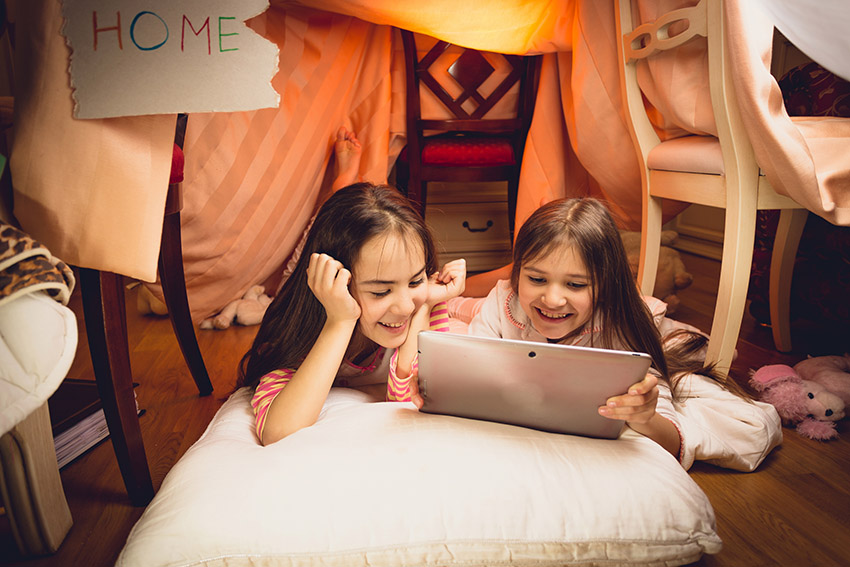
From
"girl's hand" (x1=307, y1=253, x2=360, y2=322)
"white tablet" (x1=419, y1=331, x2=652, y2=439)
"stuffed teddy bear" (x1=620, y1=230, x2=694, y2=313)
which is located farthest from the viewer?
"stuffed teddy bear" (x1=620, y1=230, x2=694, y2=313)

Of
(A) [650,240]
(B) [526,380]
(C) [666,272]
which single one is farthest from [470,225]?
(B) [526,380]

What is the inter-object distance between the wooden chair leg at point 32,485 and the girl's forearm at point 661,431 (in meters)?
0.83

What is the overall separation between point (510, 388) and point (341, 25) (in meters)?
1.51

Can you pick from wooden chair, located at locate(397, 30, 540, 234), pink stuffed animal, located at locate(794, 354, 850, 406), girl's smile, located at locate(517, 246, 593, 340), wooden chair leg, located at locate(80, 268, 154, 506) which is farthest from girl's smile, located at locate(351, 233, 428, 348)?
wooden chair, located at locate(397, 30, 540, 234)

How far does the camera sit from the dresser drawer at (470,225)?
8.05 ft

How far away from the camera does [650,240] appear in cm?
150

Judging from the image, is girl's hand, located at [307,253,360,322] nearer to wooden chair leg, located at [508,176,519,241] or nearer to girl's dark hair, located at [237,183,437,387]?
girl's dark hair, located at [237,183,437,387]

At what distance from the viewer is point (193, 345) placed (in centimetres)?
126

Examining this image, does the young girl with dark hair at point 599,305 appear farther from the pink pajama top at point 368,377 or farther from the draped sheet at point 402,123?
the draped sheet at point 402,123

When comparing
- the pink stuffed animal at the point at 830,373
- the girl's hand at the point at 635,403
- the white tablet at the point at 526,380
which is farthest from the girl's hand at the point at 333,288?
the pink stuffed animal at the point at 830,373

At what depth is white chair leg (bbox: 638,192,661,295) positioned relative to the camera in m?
1.50

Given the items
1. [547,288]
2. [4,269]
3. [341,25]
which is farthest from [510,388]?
[341,25]

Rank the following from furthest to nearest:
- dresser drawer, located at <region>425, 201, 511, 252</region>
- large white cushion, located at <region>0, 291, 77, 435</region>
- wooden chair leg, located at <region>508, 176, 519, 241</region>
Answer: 1. dresser drawer, located at <region>425, 201, 511, 252</region>
2. wooden chair leg, located at <region>508, 176, 519, 241</region>
3. large white cushion, located at <region>0, 291, 77, 435</region>

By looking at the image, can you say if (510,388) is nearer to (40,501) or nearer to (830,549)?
(830,549)
